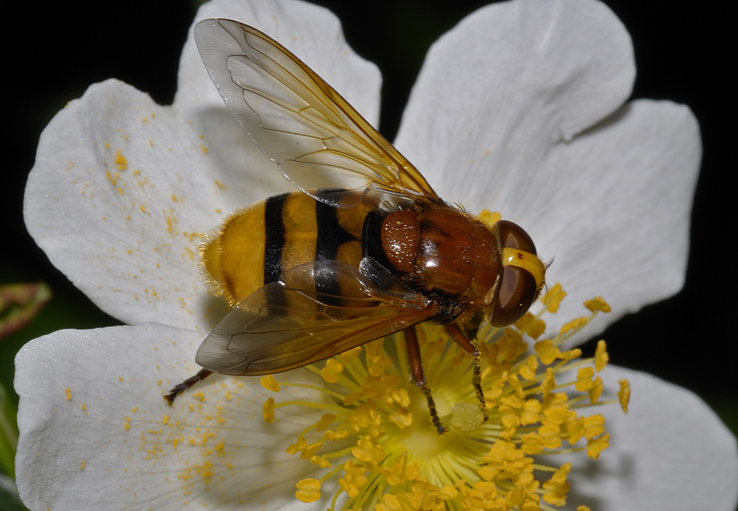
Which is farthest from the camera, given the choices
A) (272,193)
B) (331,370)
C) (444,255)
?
(272,193)

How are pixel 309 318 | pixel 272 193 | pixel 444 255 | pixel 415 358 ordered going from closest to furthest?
1. pixel 309 318
2. pixel 444 255
3. pixel 415 358
4. pixel 272 193

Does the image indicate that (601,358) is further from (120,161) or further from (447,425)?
(120,161)

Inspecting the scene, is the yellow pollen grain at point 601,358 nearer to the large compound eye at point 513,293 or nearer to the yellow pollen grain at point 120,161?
the large compound eye at point 513,293

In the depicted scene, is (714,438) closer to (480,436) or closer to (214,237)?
(480,436)

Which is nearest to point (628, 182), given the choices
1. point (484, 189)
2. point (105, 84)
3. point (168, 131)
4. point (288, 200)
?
point (484, 189)

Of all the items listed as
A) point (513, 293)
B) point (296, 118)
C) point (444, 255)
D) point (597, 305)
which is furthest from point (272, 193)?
point (597, 305)

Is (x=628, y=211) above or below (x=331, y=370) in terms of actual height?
above
